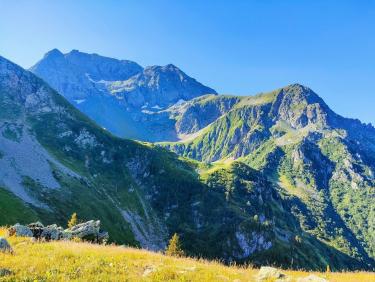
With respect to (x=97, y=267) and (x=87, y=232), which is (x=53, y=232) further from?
(x=97, y=267)

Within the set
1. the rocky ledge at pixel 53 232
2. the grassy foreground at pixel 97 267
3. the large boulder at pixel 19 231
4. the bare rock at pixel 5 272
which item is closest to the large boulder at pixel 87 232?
the rocky ledge at pixel 53 232

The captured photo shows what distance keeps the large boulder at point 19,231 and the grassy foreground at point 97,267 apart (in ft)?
13.8

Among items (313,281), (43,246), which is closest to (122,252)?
(43,246)

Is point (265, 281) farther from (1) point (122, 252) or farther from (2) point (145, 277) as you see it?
(1) point (122, 252)

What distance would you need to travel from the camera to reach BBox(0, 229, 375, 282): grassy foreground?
15172 millimetres

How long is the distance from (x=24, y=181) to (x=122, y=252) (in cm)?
17958

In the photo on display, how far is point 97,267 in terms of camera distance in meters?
16.2

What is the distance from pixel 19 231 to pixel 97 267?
1002 centimetres

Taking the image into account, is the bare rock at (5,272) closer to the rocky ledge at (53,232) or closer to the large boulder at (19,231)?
the rocky ledge at (53,232)

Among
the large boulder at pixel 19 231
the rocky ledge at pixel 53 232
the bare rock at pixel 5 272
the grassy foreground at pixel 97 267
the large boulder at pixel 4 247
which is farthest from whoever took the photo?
the rocky ledge at pixel 53 232

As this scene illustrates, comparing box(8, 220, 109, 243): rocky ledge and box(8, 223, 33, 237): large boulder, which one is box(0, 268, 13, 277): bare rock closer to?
box(8, 220, 109, 243): rocky ledge

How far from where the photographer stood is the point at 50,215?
162125mm

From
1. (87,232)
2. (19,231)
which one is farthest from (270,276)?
(87,232)

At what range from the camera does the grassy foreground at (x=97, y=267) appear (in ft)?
49.8
